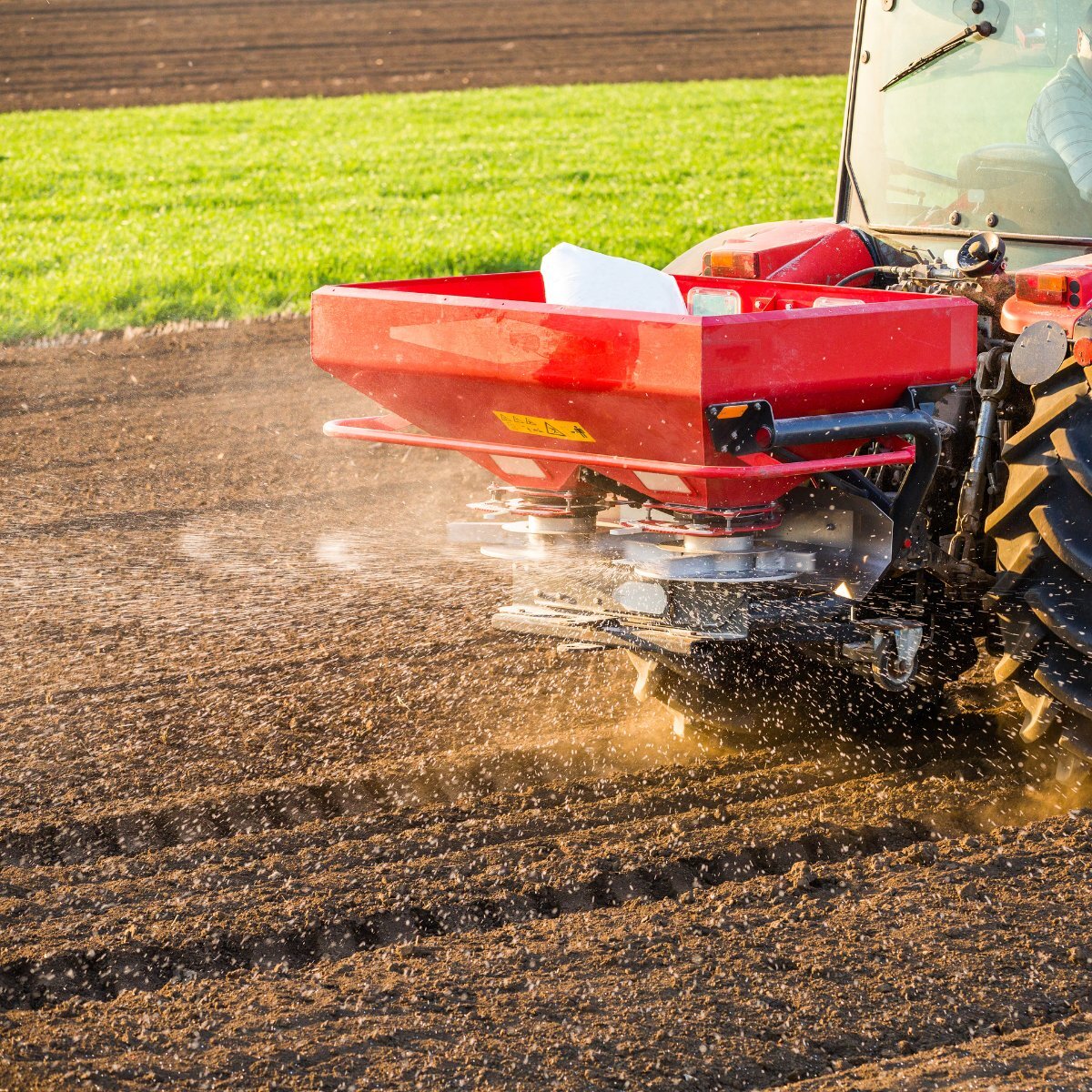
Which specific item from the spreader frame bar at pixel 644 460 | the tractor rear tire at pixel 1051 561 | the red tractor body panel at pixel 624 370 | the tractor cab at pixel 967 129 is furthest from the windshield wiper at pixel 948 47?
the spreader frame bar at pixel 644 460

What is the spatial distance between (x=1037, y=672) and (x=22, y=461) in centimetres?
480

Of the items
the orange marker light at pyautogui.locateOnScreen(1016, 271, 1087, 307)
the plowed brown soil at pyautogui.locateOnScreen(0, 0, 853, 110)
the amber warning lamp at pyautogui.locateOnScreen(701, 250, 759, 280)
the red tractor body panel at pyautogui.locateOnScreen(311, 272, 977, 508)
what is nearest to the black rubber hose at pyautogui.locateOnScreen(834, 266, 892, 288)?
the amber warning lamp at pyautogui.locateOnScreen(701, 250, 759, 280)

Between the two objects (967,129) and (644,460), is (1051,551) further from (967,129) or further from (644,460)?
(967,129)

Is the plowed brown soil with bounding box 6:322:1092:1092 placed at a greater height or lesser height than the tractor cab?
lesser

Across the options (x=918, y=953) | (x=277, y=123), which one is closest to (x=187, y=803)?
(x=918, y=953)

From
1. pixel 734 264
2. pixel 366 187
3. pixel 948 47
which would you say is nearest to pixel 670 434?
pixel 734 264

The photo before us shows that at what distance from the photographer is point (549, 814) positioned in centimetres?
326

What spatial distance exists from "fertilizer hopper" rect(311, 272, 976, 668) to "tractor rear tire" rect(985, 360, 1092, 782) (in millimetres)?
201

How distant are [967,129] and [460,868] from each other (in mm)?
2431

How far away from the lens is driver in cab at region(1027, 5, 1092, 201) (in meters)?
3.73

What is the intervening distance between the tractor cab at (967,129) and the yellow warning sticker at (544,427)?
1535 mm

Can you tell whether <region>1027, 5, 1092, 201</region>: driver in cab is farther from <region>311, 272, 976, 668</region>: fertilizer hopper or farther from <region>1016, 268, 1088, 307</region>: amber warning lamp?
<region>311, 272, 976, 668</region>: fertilizer hopper

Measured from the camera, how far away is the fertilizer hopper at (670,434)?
2.83 m

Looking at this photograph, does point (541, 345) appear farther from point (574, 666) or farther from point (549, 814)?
point (574, 666)
